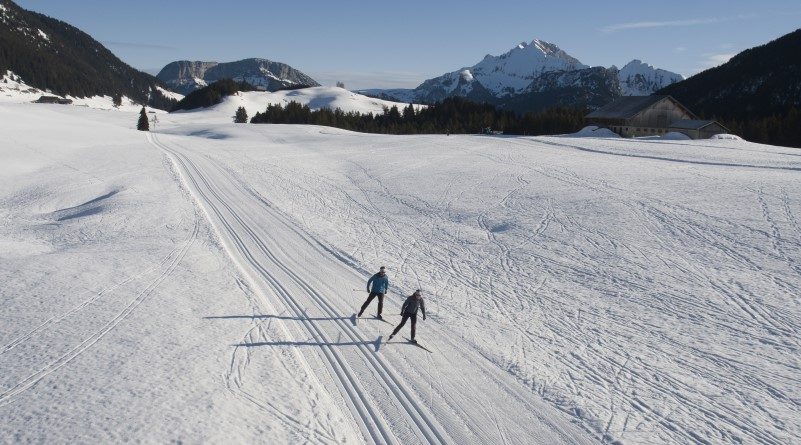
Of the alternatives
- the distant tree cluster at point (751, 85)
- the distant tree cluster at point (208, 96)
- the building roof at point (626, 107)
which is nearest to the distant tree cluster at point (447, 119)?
the building roof at point (626, 107)

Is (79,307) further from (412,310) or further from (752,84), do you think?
(752,84)

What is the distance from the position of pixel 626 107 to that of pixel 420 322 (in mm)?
73820

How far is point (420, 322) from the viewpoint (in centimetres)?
1609

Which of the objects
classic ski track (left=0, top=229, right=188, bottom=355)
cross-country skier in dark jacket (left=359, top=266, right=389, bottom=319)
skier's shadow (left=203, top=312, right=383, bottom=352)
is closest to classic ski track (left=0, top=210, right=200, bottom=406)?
classic ski track (left=0, top=229, right=188, bottom=355)

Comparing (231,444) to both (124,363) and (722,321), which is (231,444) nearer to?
(124,363)

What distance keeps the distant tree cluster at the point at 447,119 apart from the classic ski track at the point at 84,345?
82831 millimetres

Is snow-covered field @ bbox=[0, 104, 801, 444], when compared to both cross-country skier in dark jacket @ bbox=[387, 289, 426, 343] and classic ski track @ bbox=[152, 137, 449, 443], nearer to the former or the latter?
classic ski track @ bbox=[152, 137, 449, 443]

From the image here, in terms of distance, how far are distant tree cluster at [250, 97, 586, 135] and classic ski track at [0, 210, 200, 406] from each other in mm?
82831

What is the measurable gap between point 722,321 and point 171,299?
17245 mm

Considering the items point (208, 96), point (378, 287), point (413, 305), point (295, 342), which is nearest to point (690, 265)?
point (413, 305)

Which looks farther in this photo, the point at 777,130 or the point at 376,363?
the point at 777,130

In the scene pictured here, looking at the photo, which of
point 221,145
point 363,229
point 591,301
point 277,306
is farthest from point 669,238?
point 221,145

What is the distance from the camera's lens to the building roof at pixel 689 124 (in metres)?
71.1

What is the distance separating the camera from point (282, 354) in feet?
42.8
